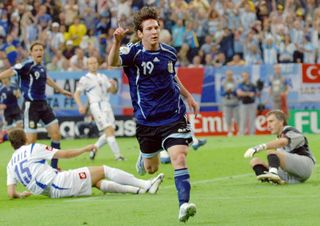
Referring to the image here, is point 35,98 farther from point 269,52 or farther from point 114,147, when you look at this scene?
point 269,52

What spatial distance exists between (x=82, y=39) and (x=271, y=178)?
20.7 m

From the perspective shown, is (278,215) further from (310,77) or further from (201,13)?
(201,13)

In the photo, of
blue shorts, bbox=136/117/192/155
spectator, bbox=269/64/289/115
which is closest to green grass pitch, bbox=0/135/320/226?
blue shorts, bbox=136/117/192/155

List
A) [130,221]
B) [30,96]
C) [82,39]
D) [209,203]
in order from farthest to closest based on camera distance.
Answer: [82,39] < [30,96] < [209,203] < [130,221]

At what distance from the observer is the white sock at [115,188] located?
48.3ft

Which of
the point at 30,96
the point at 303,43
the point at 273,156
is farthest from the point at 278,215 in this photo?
the point at 303,43

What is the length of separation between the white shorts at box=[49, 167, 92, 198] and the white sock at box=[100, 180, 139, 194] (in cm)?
21

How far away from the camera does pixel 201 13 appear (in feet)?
117

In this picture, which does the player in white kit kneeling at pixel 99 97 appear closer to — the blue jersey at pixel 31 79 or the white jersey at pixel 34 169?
the blue jersey at pixel 31 79

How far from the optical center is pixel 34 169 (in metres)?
14.4

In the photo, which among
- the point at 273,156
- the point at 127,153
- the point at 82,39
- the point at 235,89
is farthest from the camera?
the point at 82,39

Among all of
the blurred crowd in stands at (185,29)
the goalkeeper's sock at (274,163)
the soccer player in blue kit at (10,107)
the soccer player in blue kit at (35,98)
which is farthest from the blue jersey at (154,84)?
the blurred crowd in stands at (185,29)

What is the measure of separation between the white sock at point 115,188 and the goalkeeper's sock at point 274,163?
2.07 meters

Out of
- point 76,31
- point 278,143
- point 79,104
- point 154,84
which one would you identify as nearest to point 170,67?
point 154,84
